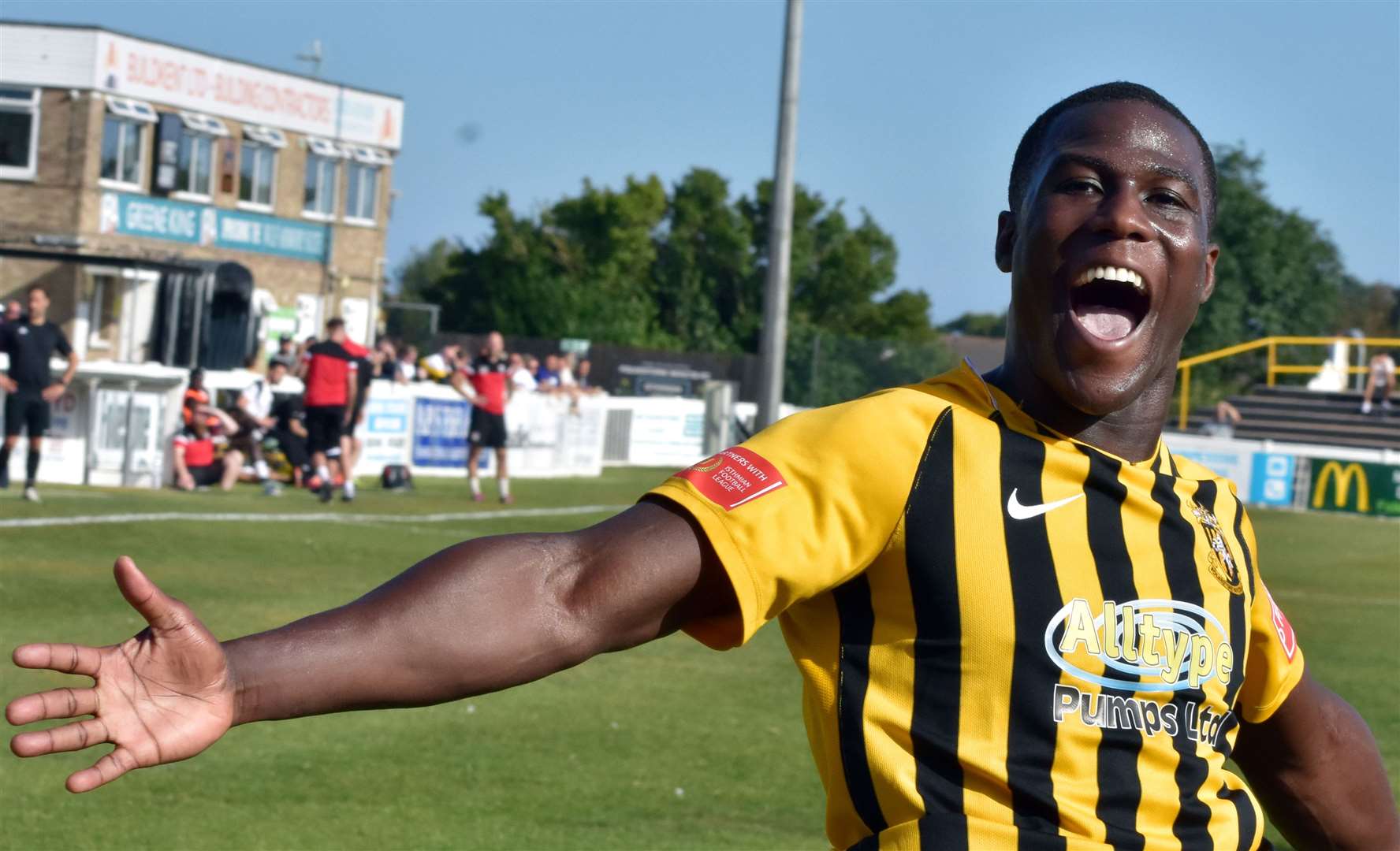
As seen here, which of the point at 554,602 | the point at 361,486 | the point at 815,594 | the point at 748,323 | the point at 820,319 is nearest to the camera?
the point at 554,602

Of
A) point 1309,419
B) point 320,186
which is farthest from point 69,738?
point 320,186

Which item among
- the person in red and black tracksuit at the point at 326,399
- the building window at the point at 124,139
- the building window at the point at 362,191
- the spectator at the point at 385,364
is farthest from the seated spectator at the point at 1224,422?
the building window at the point at 124,139

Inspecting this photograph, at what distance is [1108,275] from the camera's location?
8.01 ft

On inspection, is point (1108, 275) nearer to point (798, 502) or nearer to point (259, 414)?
point (798, 502)

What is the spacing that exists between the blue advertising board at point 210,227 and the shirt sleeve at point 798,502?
4110cm

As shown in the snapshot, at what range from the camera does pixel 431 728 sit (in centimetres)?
780

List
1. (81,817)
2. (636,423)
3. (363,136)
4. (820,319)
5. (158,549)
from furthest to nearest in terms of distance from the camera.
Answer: (820,319)
(363,136)
(636,423)
(158,549)
(81,817)

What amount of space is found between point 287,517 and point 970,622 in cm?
1454

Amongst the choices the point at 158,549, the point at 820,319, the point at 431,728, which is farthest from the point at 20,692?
the point at 820,319

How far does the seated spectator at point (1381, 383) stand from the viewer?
34344 mm

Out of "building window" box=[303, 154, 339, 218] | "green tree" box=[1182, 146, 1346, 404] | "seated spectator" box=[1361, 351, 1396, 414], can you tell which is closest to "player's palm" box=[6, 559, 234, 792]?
"seated spectator" box=[1361, 351, 1396, 414]

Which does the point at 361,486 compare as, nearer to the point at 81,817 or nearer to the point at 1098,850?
the point at 81,817

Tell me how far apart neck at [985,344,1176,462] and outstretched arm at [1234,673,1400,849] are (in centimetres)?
61

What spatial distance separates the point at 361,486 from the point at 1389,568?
11.6m
